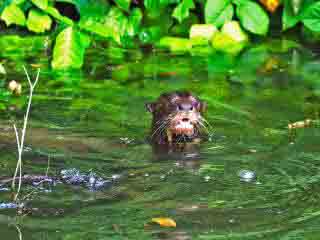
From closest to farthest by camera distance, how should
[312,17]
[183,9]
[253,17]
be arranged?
[312,17] < [183,9] < [253,17]

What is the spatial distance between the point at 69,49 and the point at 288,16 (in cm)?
278

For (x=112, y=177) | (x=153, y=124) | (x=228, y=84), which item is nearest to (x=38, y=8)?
(x=228, y=84)

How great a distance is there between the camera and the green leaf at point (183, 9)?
11.0 metres

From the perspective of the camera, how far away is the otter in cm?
786

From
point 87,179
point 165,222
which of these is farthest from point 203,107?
point 165,222

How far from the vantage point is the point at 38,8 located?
1150 centimetres

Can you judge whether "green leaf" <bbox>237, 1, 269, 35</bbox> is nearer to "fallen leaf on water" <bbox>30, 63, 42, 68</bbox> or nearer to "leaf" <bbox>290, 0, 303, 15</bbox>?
"leaf" <bbox>290, 0, 303, 15</bbox>

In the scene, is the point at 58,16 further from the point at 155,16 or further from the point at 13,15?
the point at 155,16

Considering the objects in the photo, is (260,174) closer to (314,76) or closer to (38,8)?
(314,76)

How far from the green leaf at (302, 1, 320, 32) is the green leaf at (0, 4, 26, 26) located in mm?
3230

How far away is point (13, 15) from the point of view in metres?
11.3

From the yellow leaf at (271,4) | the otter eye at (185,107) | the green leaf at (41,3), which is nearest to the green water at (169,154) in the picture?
the otter eye at (185,107)

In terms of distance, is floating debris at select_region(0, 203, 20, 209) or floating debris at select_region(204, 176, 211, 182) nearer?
floating debris at select_region(0, 203, 20, 209)

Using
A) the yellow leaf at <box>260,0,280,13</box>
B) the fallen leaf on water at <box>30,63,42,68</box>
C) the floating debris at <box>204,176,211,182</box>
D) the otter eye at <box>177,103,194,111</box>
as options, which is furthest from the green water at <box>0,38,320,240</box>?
the yellow leaf at <box>260,0,280,13</box>
